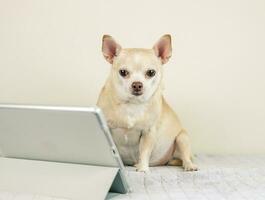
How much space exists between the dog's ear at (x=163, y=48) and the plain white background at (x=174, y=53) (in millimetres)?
325

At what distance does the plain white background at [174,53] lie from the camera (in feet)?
5.28

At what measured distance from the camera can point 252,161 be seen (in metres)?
1.43

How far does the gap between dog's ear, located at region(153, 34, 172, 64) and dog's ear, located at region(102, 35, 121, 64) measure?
0.12 m

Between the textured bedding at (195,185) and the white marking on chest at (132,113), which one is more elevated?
the white marking on chest at (132,113)

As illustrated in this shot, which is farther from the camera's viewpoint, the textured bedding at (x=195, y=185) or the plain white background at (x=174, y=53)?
the plain white background at (x=174, y=53)

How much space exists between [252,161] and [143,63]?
1.87ft

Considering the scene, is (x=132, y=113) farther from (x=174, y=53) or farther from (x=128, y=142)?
(x=174, y=53)

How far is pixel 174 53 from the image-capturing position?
162 cm

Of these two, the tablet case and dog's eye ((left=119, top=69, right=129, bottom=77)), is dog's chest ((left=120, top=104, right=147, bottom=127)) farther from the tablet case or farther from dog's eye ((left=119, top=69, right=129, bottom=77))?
the tablet case

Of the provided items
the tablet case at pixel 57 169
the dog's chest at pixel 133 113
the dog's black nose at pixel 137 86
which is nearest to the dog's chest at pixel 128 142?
the dog's chest at pixel 133 113

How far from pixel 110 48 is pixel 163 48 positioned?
173mm

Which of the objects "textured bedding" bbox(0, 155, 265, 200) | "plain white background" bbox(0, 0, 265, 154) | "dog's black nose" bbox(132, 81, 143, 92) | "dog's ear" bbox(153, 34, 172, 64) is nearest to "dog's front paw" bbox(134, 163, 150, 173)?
"textured bedding" bbox(0, 155, 265, 200)

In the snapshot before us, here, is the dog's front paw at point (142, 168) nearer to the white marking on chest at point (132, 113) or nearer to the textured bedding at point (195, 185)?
the textured bedding at point (195, 185)

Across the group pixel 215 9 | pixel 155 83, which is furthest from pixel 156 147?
pixel 215 9
